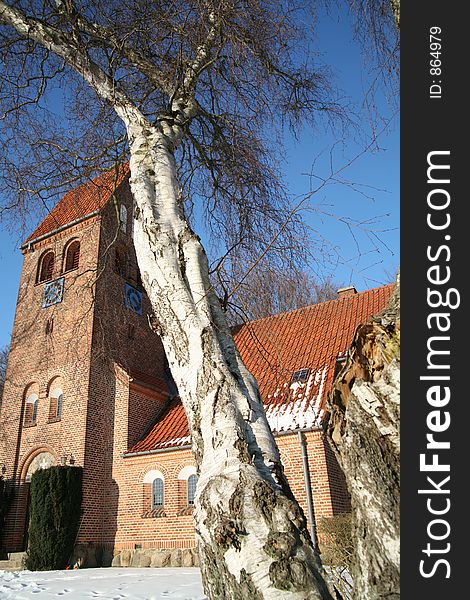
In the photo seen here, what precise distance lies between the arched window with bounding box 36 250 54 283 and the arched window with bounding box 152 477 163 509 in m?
8.20

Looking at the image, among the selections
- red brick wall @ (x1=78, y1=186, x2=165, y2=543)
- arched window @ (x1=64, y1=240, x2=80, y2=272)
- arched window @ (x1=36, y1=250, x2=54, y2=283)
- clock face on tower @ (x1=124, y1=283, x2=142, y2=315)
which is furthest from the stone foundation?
arched window @ (x1=36, y1=250, x2=54, y2=283)

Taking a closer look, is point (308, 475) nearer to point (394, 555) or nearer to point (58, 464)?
point (58, 464)

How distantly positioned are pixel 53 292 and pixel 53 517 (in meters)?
7.18

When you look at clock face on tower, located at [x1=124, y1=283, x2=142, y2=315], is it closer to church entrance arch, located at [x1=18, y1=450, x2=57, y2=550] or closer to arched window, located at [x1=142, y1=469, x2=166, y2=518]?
church entrance arch, located at [x1=18, y1=450, x2=57, y2=550]

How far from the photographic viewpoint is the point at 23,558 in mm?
12281

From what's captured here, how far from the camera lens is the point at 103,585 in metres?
8.48

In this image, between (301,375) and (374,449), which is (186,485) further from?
(374,449)

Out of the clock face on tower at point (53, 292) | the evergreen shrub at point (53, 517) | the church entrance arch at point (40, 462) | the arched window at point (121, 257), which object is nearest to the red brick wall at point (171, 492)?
the evergreen shrub at point (53, 517)

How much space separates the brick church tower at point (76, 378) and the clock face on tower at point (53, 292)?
4 centimetres

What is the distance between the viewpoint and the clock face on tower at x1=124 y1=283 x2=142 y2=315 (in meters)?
15.7

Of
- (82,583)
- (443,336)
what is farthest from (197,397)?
(82,583)

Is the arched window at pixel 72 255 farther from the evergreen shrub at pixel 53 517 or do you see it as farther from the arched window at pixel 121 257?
the evergreen shrub at pixel 53 517

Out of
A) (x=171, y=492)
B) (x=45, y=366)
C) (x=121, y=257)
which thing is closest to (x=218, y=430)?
(x=171, y=492)

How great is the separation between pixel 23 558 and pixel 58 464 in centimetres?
235
